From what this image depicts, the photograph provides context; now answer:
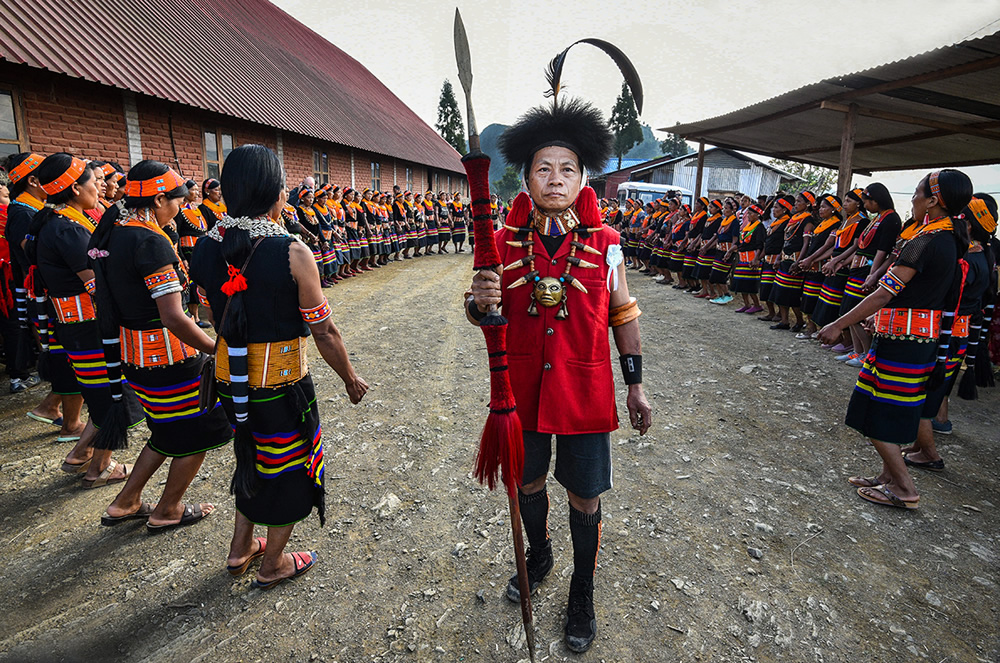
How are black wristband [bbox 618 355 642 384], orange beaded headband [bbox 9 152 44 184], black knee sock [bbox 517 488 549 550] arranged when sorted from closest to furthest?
black wristband [bbox 618 355 642 384]
black knee sock [bbox 517 488 549 550]
orange beaded headband [bbox 9 152 44 184]

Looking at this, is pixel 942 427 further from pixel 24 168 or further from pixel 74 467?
pixel 24 168

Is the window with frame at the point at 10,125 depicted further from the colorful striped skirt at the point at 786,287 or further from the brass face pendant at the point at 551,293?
the colorful striped skirt at the point at 786,287

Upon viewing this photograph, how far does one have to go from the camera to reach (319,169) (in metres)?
16.2

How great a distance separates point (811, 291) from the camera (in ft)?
24.8

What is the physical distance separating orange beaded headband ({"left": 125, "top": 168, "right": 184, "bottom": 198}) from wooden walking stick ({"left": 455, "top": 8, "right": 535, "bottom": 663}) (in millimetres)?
1586

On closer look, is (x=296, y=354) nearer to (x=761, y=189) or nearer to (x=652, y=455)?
(x=652, y=455)

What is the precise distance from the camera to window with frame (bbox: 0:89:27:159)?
720 centimetres

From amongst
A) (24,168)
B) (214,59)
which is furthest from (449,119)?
(24,168)

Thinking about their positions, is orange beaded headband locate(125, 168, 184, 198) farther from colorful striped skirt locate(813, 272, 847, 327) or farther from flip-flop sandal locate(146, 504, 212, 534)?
colorful striped skirt locate(813, 272, 847, 327)

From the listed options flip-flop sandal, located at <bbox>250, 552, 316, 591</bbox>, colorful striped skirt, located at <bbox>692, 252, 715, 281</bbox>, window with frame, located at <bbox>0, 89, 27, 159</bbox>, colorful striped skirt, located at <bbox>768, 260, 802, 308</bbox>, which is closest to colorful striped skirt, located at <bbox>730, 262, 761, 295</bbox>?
colorful striped skirt, located at <bbox>768, 260, 802, 308</bbox>

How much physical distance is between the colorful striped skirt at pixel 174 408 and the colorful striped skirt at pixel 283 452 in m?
0.47

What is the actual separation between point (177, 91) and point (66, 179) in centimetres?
832

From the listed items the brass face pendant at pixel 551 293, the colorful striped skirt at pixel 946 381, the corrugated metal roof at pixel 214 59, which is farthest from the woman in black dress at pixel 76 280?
the corrugated metal roof at pixel 214 59

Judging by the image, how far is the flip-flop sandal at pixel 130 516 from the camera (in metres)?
2.87
